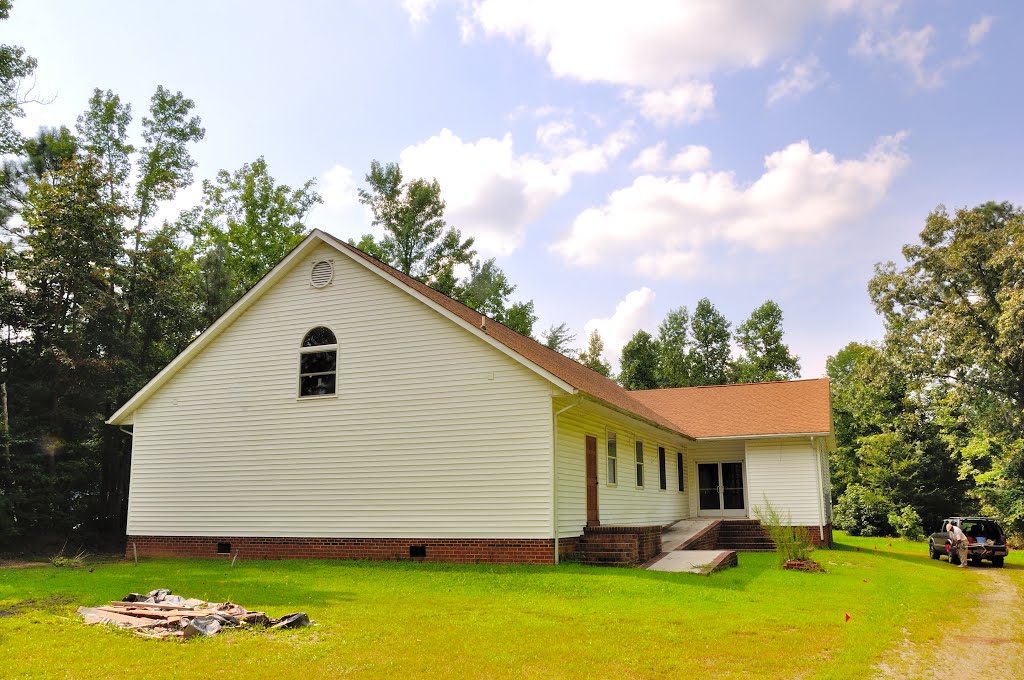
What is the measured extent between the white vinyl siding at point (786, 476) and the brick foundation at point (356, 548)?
1054 cm

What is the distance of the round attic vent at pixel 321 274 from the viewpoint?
1770 cm

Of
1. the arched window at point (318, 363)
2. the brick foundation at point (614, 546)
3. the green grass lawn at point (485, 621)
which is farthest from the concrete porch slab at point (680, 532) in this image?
the arched window at point (318, 363)

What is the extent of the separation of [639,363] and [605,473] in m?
38.1

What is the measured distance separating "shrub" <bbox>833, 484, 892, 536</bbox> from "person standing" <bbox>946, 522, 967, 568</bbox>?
35.4 ft

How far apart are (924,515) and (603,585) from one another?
25.3 m

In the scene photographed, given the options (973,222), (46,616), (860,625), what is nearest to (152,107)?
(46,616)

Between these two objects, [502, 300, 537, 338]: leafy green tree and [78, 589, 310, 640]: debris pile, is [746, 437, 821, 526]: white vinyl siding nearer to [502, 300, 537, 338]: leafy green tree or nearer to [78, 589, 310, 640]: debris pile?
[78, 589, 310, 640]: debris pile

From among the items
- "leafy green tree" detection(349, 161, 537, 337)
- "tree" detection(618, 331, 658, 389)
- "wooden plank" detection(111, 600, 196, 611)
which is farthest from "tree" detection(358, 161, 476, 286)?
"wooden plank" detection(111, 600, 196, 611)

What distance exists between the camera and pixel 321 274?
17.8 metres

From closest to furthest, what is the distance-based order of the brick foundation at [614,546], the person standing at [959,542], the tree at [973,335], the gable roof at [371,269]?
the brick foundation at [614,546] → the gable roof at [371,269] → the person standing at [959,542] → the tree at [973,335]

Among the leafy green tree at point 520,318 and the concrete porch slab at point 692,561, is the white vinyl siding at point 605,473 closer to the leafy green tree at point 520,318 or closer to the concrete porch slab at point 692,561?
the concrete porch slab at point 692,561

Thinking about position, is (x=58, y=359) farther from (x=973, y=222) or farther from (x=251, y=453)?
(x=973, y=222)

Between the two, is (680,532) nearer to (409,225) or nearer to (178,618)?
(178,618)

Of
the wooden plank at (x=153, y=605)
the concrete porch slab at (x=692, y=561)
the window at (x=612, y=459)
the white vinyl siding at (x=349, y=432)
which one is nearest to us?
the wooden plank at (x=153, y=605)
